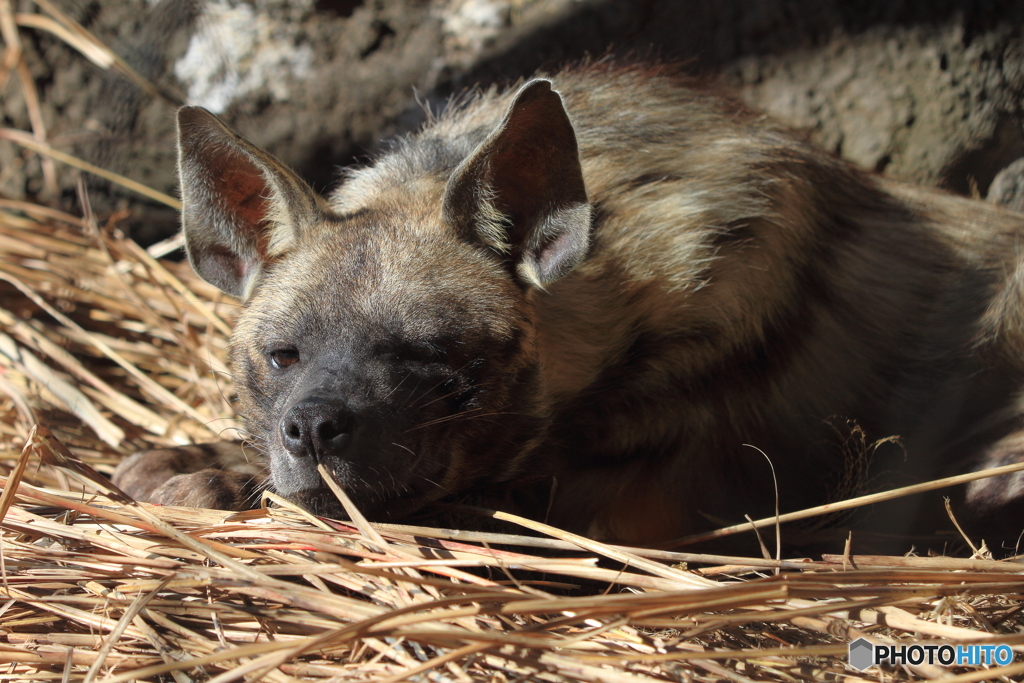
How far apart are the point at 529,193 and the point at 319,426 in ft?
2.67

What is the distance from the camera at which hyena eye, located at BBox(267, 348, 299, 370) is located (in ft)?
7.09

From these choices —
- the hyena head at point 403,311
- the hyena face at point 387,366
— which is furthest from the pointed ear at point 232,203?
the hyena face at point 387,366

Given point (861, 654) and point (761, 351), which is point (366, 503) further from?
point (761, 351)

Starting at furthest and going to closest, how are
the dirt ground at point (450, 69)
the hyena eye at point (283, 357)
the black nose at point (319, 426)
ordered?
the dirt ground at point (450, 69)
the hyena eye at point (283, 357)
the black nose at point (319, 426)

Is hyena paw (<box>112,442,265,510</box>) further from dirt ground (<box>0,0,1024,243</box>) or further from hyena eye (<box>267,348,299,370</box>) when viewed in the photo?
dirt ground (<box>0,0,1024,243</box>)

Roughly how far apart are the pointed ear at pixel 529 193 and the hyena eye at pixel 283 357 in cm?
52

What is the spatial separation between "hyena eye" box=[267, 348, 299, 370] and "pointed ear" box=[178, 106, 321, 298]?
352 millimetres

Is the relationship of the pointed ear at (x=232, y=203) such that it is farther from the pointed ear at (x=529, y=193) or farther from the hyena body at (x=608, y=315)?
the pointed ear at (x=529, y=193)

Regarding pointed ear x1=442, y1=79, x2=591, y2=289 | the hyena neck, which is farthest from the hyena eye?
the hyena neck

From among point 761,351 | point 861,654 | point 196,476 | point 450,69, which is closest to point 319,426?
point 196,476

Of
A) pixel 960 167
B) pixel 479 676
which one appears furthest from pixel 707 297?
pixel 960 167

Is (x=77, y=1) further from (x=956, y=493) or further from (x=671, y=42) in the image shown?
(x=956, y=493)

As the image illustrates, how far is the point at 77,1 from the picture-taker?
445cm

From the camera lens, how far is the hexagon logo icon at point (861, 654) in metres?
1.76
